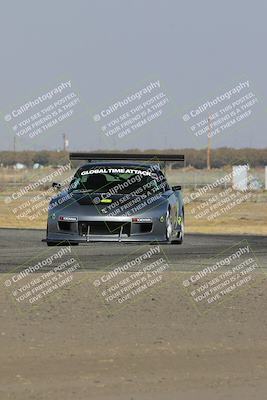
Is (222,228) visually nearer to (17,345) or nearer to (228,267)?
(228,267)

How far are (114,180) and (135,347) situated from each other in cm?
962

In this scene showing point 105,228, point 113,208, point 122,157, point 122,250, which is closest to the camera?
point 113,208

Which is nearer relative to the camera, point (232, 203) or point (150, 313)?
point (150, 313)

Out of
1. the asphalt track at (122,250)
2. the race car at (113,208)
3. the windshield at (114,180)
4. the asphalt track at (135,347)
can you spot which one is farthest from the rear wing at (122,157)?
the asphalt track at (135,347)

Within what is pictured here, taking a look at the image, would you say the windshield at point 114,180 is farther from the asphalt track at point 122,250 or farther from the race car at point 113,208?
the asphalt track at point 122,250

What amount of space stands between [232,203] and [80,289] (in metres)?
45.9

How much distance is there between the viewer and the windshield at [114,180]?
759 inches

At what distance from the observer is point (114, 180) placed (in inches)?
779

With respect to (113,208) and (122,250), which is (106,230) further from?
(122,250)

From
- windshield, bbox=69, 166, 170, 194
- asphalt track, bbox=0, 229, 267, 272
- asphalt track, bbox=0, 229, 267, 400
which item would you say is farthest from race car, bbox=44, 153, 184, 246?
asphalt track, bbox=0, 229, 267, 400

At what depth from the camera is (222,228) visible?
1415 inches

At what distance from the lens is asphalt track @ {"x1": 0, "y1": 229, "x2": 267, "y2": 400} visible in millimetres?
8484

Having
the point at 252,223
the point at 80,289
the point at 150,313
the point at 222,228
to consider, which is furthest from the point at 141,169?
the point at 252,223

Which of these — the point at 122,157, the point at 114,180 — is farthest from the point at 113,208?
the point at 122,157
